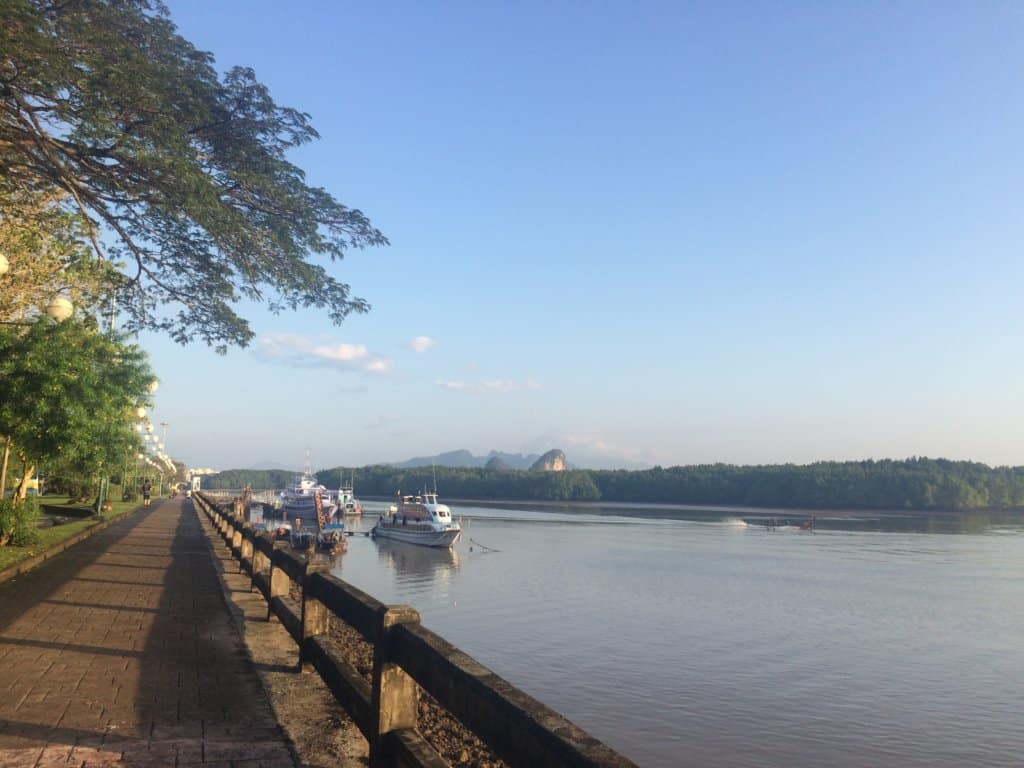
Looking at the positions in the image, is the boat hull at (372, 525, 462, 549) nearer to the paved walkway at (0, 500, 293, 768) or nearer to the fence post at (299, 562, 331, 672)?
the paved walkway at (0, 500, 293, 768)

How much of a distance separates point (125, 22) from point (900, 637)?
29.7 m

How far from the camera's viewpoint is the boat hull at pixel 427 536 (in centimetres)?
5997

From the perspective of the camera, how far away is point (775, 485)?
5827 inches

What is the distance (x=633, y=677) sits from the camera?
19703 millimetres

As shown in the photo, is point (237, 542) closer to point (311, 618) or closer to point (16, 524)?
point (16, 524)

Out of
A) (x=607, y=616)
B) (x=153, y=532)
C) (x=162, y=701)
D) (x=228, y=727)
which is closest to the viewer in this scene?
(x=228, y=727)

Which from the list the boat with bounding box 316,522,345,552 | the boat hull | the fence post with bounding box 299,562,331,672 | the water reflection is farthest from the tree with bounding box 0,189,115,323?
the boat hull

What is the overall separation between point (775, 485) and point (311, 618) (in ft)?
499

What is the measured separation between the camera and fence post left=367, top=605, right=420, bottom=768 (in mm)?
4512

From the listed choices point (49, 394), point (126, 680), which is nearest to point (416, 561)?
point (49, 394)

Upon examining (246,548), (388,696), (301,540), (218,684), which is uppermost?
(388,696)

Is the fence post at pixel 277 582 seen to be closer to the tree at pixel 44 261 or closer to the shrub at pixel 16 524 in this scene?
the tree at pixel 44 261

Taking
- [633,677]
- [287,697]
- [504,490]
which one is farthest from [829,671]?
[504,490]

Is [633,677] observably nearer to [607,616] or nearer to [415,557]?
[607,616]
